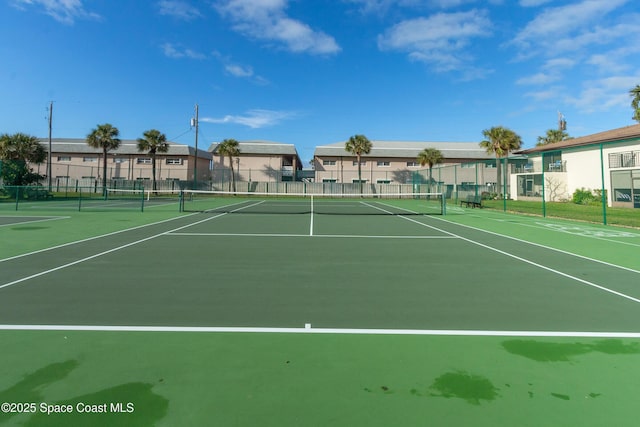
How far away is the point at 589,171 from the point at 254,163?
142 ft

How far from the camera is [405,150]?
196ft

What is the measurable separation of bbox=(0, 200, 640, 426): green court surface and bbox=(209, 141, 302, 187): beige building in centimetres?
4826

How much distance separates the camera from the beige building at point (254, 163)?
55.5 meters

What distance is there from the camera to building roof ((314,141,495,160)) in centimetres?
5828

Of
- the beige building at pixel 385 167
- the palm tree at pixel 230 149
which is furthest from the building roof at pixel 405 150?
the palm tree at pixel 230 149

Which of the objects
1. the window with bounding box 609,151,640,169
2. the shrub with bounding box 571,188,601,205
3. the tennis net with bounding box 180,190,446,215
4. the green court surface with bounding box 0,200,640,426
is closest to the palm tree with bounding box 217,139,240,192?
→ the tennis net with bounding box 180,190,446,215

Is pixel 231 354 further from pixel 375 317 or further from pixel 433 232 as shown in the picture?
pixel 433 232

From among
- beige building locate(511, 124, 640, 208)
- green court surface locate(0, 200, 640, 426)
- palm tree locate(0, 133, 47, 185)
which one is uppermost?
palm tree locate(0, 133, 47, 185)

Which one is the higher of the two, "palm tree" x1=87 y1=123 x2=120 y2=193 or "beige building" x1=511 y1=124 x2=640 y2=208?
"palm tree" x1=87 y1=123 x2=120 y2=193

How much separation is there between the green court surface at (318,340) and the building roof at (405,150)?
51157 millimetres

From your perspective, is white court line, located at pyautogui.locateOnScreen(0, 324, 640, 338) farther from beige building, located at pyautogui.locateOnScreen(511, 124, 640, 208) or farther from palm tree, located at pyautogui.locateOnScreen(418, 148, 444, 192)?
palm tree, located at pyautogui.locateOnScreen(418, 148, 444, 192)

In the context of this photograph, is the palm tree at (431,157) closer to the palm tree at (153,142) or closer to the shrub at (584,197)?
the shrub at (584,197)

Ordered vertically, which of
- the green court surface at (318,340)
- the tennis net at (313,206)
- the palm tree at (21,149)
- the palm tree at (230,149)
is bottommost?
the green court surface at (318,340)

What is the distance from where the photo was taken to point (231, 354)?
11.4ft
